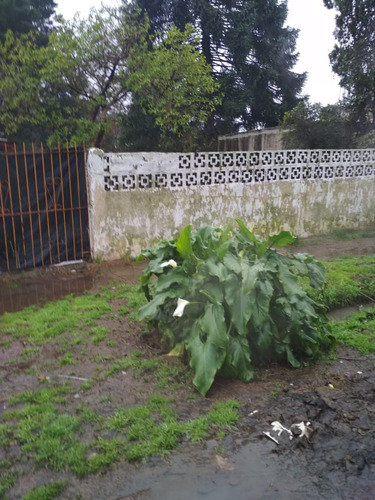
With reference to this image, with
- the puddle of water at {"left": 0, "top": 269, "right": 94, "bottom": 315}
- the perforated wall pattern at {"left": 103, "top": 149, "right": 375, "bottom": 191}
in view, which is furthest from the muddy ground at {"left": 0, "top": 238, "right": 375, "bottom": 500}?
the perforated wall pattern at {"left": 103, "top": 149, "right": 375, "bottom": 191}

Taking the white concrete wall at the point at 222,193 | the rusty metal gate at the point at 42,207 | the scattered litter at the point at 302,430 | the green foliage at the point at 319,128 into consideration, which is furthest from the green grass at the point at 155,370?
the green foliage at the point at 319,128

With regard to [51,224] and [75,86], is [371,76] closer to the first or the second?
[75,86]

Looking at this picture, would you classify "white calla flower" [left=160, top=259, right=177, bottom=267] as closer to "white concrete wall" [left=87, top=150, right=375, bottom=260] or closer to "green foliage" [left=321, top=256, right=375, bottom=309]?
"green foliage" [left=321, top=256, right=375, bottom=309]

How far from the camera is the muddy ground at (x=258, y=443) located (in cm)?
232

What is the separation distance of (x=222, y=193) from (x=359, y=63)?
774 cm

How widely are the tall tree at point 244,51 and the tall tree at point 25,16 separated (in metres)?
3.47

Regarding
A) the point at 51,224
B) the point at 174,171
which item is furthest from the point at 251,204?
the point at 51,224

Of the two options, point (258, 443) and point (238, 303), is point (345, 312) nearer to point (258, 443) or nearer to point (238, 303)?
point (238, 303)

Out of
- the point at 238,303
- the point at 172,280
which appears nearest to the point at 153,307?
the point at 172,280

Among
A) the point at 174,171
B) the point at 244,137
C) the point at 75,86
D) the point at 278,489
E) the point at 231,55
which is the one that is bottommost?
the point at 278,489

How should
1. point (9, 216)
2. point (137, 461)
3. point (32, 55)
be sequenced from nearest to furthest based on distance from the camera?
point (137, 461)
point (9, 216)
point (32, 55)

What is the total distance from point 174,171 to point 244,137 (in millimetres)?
9303

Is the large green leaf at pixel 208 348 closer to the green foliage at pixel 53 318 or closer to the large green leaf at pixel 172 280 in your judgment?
the large green leaf at pixel 172 280

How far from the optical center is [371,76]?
1224 cm
